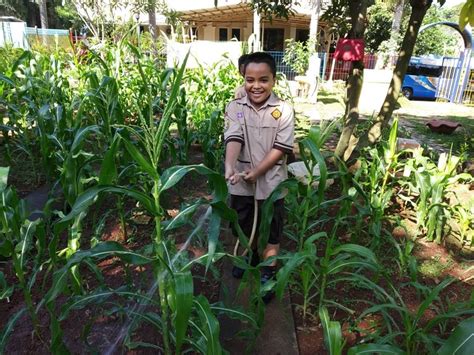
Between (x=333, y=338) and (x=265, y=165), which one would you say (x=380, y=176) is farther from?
(x=333, y=338)

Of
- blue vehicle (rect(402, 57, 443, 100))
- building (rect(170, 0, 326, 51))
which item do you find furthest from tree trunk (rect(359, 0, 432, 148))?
building (rect(170, 0, 326, 51))

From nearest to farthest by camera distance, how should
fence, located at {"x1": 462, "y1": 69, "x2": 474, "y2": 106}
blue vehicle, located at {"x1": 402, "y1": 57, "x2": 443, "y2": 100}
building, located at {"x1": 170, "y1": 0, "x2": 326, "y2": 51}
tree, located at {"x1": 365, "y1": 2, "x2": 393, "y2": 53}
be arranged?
fence, located at {"x1": 462, "y1": 69, "x2": 474, "y2": 106}
blue vehicle, located at {"x1": 402, "y1": 57, "x2": 443, "y2": 100}
building, located at {"x1": 170, "y1": 0, "x2": 326, "y2": 51}
tree, located at {"x1": 365, "y1": 2, "x2": 393, "y2": 53}

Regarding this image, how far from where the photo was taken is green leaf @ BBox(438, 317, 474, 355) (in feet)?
3.71

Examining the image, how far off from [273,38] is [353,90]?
2041 cm

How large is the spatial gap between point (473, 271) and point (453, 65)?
13.7 metres

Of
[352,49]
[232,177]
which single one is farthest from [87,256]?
[352,49]

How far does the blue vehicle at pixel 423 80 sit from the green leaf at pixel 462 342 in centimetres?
1597

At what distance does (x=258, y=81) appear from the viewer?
2.17 metres

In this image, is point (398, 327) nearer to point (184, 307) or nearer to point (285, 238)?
point (285, 238)

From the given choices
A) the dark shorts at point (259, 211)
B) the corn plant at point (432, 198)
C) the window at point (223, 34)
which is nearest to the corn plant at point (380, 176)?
the corn plant at point (432, 198)

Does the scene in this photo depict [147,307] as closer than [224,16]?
Yes

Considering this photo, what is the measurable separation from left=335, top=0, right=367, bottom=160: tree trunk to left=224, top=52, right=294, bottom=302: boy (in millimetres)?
2355

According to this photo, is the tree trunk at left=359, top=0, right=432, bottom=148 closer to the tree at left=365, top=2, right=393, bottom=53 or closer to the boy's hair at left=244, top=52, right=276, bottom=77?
the boy's hair at left=244, top=52, right=276, bottom=77

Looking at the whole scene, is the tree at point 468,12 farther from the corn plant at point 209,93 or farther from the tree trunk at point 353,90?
the corn plant at point 209,93
